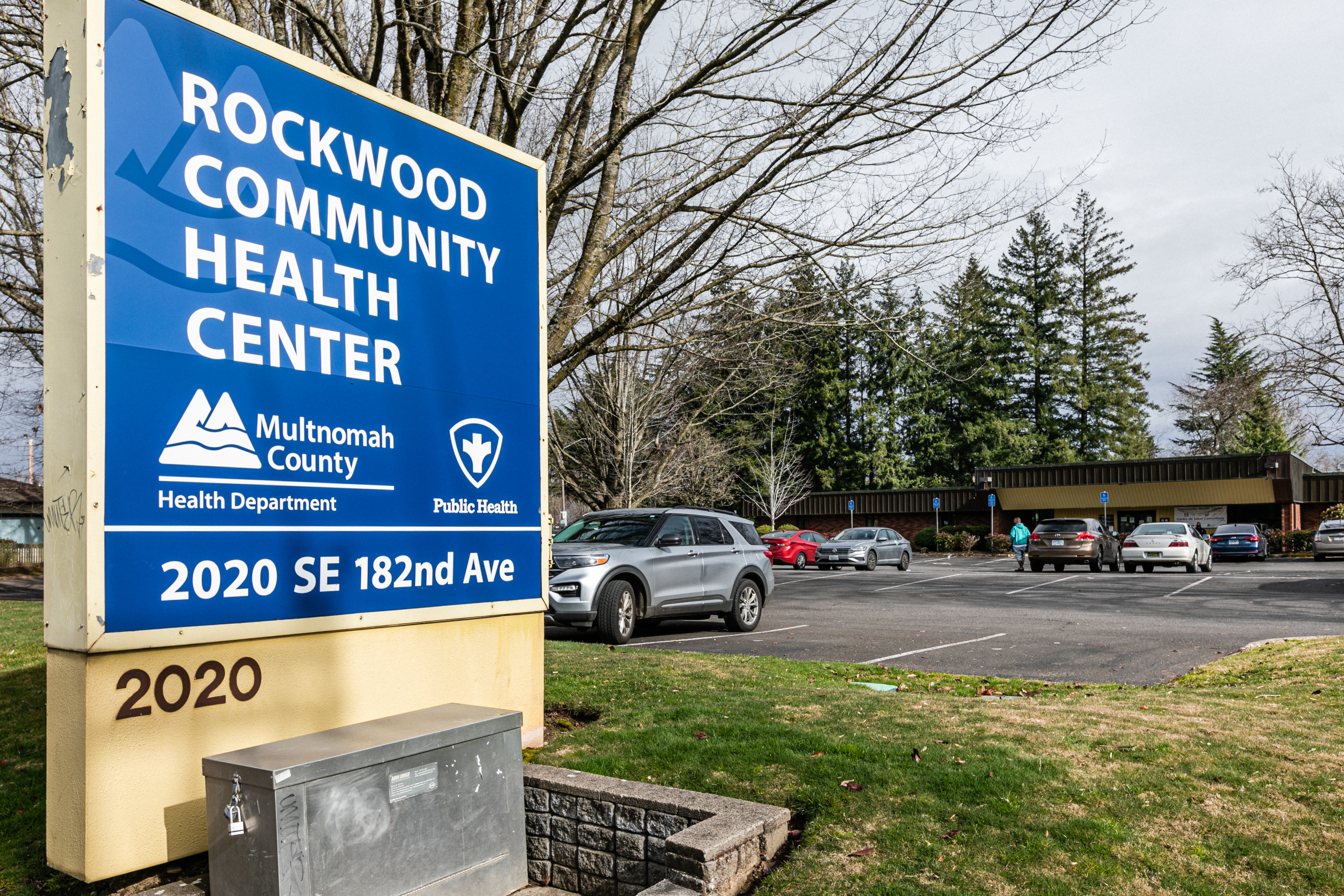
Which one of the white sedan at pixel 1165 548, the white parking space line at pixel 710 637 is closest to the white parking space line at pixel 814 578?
the white sedan at pixel 1165 548

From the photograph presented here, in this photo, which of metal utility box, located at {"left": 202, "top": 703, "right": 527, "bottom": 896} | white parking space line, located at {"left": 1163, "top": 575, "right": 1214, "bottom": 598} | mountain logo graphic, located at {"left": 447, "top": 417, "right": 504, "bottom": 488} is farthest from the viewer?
white parking space line, located at {"left": 1163, "top": 575, "right": 1214, "bottom": 598}

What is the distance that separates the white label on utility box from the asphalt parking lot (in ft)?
23.0

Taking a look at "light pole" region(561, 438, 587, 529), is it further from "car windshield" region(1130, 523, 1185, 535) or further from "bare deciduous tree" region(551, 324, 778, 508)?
"car windshield" region(1130, 523, 1185, 535)

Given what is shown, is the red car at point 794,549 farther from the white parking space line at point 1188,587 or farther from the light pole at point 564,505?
the white parking space line at point 1188,587

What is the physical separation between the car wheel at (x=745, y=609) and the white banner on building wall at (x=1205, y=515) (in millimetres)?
41719

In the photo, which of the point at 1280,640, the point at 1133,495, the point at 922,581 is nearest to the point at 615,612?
the point at 1280,640

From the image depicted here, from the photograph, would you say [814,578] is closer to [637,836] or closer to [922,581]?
[922,581]

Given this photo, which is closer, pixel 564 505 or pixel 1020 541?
pixel 1020 541

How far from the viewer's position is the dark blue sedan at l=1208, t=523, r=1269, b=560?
123ft

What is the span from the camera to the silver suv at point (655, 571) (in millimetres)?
→ 11359

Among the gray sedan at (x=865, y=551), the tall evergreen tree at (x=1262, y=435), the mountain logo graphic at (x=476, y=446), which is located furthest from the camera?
the tall evergreen tree at (x=1262, y=435)

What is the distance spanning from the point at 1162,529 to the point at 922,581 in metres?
8.57

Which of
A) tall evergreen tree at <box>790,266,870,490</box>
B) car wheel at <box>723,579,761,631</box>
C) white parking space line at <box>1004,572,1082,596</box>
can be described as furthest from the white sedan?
tall evergreen tree at <box>790,266,870,490</box>

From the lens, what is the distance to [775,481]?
52.9 m
